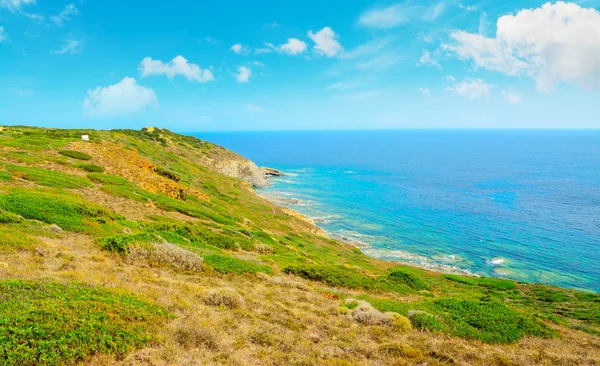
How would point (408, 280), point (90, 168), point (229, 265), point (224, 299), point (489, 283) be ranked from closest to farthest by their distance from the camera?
1. point (224, 299)
2. point (229, 265)
3. point (408, 280)
4. point (90, 168)
5. point (489, 283)

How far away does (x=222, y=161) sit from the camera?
431 ft

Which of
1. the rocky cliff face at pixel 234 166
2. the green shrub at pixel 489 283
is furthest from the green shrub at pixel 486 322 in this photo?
the rocky cliff face at pixel 234 166

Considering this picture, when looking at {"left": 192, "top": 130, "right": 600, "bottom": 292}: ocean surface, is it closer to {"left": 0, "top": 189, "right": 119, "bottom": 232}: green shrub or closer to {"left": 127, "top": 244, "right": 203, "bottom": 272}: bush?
{"left": 127, "top": 244, "right": 203, "bottom": 272}: bush

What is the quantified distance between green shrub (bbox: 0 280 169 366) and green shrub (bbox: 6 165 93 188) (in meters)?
26.4

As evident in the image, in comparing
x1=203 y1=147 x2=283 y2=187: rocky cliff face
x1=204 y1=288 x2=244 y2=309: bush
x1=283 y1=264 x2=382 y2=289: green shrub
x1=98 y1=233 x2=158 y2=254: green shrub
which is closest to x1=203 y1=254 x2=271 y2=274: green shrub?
x1=283 y1=264 x2=382 y2=289: green shrub

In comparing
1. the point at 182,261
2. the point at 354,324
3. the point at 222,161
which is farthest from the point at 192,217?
the point at 222,161

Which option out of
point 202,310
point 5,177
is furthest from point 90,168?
point 202,310

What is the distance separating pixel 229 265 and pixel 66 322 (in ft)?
35.3

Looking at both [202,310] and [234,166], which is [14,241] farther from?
[234,166]

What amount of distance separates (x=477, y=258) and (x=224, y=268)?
58.6m

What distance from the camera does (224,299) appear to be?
547 inches

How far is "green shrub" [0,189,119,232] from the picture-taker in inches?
850

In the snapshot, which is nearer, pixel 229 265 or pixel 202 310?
pixel 202 310

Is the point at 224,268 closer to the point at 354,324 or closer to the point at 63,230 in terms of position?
the point at 354,324
